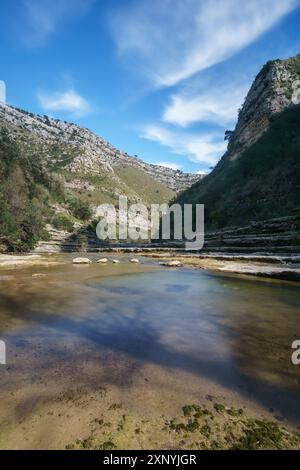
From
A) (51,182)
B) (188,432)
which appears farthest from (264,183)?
(51,182)

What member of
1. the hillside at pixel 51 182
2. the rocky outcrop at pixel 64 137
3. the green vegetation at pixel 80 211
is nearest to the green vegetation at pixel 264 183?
the hillside at pixel 51 182

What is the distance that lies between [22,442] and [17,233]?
40.8 metres

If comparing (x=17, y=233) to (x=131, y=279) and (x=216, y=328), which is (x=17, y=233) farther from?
(x=216, y=328)

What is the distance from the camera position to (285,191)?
115 ft

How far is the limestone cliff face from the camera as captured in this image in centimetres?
5347

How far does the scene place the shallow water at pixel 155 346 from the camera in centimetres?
514

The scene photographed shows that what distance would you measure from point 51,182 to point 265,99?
209ft

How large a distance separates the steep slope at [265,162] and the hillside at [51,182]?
2842cm

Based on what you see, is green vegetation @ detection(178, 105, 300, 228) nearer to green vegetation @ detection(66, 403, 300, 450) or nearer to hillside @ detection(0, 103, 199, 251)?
hillside @ detection(0, 103, 199, 251)

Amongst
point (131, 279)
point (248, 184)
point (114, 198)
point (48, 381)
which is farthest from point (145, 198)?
point (48, 381)

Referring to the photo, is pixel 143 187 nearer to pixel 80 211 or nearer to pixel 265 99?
pixel 80 211

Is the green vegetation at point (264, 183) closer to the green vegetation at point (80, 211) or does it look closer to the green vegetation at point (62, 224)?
the green vegetation at point (62, 224)

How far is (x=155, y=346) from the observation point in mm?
7387

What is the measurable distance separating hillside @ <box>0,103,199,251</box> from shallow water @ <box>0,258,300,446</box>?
3184cm
